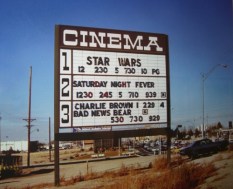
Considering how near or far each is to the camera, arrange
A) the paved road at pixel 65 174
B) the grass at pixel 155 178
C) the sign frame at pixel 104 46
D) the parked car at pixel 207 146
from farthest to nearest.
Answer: the parked car at pixel 207 146 → the paved road at pixel 65 174 → the sign frame at pixel 104 46 → the grass at pixel 155 178

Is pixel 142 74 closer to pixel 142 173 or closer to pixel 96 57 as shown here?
pixel 96 57

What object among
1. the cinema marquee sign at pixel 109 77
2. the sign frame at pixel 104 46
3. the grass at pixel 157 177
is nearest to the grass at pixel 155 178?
the grass at pixel 157 177

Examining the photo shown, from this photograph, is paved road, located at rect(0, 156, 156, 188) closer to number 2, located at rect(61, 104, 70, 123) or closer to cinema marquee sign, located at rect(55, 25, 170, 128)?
number 2, located at rect(61, 104, 70, 123)

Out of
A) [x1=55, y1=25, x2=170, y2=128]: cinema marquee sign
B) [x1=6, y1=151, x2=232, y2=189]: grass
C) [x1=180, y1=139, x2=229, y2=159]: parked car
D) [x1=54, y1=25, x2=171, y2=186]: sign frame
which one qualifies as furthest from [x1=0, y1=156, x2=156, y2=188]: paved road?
[x1=180, y1=139, x2=229, y2=159]: parked car

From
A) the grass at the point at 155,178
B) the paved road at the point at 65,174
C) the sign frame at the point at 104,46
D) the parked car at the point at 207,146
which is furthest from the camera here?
the parked car at the point at 207,146

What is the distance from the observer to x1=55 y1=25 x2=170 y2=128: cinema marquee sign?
741 cm

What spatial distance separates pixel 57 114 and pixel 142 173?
281 centimetres

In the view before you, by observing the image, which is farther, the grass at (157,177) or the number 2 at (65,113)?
the number 2 at (65,113)

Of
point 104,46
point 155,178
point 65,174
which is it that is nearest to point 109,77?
point 104,46

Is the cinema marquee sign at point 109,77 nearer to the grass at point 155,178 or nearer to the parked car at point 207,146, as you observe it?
the grass at point 155,178

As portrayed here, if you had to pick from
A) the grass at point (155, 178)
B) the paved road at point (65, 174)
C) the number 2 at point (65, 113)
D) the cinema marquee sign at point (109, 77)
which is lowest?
the paved road at point (65, 174)

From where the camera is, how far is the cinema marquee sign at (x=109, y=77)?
741 centimetres

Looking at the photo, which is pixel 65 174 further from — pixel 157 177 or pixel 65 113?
pixel 157 177

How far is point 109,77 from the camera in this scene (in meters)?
7.79
